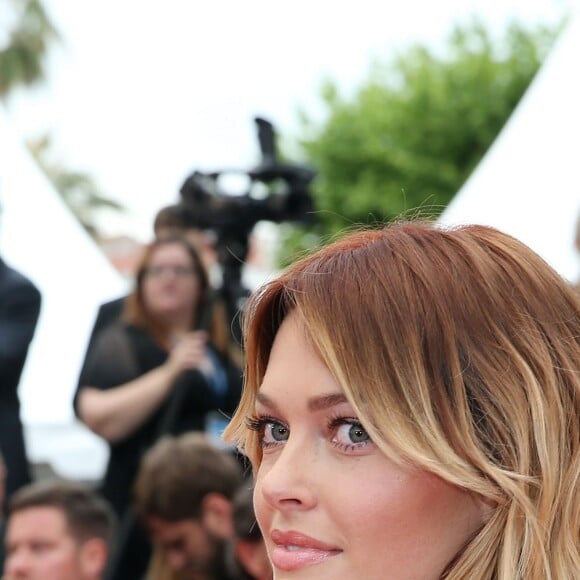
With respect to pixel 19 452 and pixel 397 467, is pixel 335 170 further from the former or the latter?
pixel 397 467

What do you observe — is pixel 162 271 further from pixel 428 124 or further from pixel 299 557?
pixel 428 124

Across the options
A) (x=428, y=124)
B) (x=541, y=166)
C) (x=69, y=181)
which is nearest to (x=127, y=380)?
(x=541, y=166)

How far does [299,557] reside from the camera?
1.41 metres

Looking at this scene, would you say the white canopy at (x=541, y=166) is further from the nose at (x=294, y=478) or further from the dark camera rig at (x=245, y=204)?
the nose at (x=294, y=478)

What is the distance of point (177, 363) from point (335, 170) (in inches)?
1330

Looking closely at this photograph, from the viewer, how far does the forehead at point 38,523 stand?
374 centimetres

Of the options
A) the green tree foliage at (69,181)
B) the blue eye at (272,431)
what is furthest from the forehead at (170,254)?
the green tree foliage at (69,181)

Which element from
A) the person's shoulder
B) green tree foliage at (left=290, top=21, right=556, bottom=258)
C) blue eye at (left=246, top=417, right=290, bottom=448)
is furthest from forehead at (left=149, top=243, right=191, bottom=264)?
green tree foliage at (left=290, top=21, right=556, bottom=258)

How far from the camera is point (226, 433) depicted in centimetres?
177

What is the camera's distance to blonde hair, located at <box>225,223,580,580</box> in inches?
54.7

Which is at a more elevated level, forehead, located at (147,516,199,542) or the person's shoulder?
the person's shoulder

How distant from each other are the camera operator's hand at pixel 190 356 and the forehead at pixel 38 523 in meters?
0.60

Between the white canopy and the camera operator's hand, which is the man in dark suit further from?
the white canopy

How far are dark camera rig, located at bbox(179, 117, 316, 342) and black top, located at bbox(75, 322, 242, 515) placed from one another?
14.8 inches
